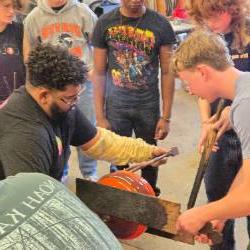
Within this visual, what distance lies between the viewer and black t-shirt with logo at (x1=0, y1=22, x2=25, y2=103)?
8.40 feet

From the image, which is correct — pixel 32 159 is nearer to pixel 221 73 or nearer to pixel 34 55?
pixel 34 55

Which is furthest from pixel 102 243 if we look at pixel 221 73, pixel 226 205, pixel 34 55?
pixel 34 55

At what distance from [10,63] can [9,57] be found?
4 centimetres

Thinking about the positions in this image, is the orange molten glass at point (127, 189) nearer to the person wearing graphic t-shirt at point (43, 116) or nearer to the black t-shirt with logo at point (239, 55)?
the person wearing graphic t-shirt at point (43, 116)

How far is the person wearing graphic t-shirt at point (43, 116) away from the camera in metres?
1.48

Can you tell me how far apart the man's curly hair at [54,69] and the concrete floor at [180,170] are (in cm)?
129

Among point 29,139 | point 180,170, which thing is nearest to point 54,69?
point 29,139

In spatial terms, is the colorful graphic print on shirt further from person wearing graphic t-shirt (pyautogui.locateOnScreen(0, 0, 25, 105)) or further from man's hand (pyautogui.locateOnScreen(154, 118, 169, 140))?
person wearing graphic t-shirt (pyautogui.locateOnScreen(0, 0, 25, 105))

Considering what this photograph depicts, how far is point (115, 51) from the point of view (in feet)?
8.09

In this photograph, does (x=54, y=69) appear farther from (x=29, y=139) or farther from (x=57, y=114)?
(x=29, y=139)

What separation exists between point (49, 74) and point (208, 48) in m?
0.58

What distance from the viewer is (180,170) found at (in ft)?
11.0

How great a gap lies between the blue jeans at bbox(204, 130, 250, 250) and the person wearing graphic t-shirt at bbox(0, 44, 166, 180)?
0.69 m

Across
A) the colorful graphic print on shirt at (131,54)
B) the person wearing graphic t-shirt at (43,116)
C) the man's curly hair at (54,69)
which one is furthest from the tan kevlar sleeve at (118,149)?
the colorful graphic print on shirt at (131,54)
